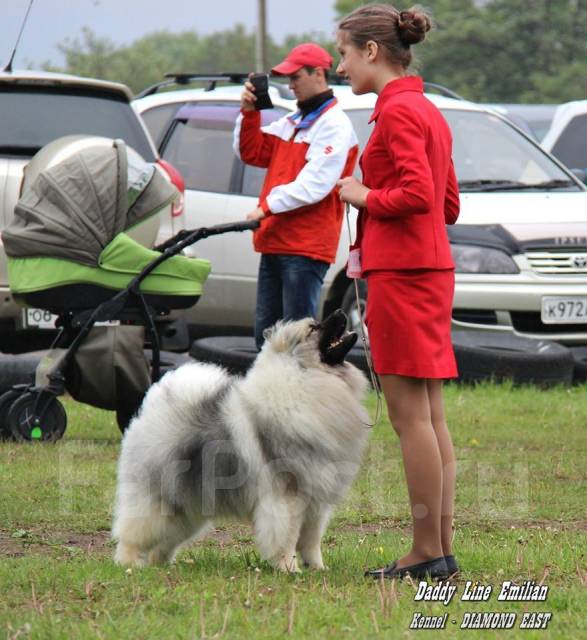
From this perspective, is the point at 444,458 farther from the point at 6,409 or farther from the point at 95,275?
the point at 6,409

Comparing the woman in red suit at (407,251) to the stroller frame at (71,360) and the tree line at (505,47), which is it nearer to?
the stroller frame at (71,360)

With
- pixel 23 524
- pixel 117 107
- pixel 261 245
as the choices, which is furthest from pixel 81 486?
pixel 117 107

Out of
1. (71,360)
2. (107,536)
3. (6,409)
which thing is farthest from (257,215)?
(107,536)

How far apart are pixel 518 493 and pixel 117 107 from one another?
4.19 m

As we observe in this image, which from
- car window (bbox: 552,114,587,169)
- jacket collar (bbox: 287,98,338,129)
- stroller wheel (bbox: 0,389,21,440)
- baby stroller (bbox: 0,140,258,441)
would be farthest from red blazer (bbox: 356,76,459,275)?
car window (bbox: 552,114,587,169)

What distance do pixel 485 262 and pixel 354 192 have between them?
5302 millimetres

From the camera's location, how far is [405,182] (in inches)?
183

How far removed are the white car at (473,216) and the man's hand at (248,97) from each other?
2384 millimetres

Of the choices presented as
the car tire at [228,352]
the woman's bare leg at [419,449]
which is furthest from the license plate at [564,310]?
the woman's bare leg at [419,449]

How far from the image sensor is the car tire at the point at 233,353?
939 centimetres

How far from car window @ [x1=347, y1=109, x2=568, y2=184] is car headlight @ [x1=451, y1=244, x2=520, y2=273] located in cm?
89

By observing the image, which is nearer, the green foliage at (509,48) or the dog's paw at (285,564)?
the dog's paw at (285,564)

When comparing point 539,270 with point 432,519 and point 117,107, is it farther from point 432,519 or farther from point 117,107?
point 432,519

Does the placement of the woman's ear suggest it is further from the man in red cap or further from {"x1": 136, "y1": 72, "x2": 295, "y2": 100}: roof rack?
{"x1": 136, "y1": 72, "x2": 295, "y2": 100}: roof rack
